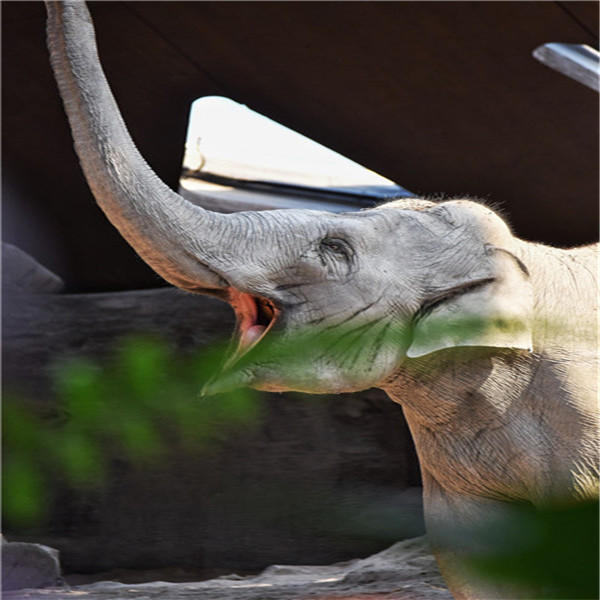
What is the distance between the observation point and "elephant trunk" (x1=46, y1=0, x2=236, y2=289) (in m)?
1.49

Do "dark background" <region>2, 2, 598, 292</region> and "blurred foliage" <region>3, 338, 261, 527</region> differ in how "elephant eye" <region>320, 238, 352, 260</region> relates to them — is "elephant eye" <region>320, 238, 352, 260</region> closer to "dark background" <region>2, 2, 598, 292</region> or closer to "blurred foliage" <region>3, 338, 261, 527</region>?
"blurred foliage" <region>3, 338, 261, 527</region>

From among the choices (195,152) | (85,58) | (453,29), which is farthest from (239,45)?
(85,58)

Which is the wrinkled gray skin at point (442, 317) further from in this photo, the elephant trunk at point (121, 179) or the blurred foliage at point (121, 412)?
the blurred foliage at point (121, 412)

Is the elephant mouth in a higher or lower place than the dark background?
lower

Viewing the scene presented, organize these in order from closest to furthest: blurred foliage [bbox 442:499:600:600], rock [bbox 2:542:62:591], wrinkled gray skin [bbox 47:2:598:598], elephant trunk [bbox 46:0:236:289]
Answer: blurred foliage [bbox 442:499:600:600] < elephant trunk [bbox 46:0:236:289] < wrinkled gray skin [bbox 47:2:598:598] < rock [bbox 2:542:62:591]

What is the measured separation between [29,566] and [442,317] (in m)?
2.81

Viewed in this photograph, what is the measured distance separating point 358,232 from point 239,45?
327 centimetres

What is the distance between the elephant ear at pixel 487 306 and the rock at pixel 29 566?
8.83ft

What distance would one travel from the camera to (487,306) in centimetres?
200

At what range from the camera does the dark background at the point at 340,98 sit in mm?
4789

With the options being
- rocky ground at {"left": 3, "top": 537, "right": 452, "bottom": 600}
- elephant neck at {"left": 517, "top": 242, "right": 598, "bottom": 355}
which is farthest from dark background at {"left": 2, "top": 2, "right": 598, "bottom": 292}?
elephant neck at {"left": 517, "top": 242, "right": 598, "bottom": 355}

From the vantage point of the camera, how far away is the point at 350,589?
3986 mm

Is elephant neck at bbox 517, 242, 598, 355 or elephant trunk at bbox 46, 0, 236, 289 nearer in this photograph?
elephant trunk at bbox 46, 0, 236, 289

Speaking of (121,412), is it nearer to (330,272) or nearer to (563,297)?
(330,272)
